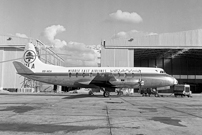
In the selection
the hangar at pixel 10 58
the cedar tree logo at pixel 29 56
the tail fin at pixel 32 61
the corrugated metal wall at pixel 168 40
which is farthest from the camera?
the hangar at pixel 10 58

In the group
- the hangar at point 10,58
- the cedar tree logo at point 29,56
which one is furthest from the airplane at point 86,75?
the hangar at point 10,58

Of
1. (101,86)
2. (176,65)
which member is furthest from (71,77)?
(176,65)

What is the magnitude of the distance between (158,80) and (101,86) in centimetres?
984

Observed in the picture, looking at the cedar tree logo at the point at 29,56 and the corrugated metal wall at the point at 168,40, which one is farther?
the corrugated metal wall at the point at 168,40

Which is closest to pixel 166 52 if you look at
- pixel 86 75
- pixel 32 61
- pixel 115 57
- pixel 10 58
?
pixel 115 57

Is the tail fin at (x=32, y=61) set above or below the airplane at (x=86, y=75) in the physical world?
above

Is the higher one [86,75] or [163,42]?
[163,42]

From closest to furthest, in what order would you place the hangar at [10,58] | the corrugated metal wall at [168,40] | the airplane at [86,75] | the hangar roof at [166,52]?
the airplane at [86,75]
the corrugated metal wall at [168,40]
the hangar at [10,58]
the hangar roof at [166,52]

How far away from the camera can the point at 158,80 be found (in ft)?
107

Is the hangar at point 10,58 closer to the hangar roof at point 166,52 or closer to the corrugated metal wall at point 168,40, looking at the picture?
the corrugated metal wall at point 168,40

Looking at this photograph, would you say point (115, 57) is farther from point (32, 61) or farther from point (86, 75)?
point (32, 61)

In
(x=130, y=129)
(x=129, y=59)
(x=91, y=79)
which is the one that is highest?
(x=129, y=59)

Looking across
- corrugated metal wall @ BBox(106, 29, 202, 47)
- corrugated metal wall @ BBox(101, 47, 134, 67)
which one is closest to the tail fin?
corrugated metal wall @ BBox(101, 47, 134, 67)

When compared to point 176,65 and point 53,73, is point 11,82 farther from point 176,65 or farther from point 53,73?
point 176,65
